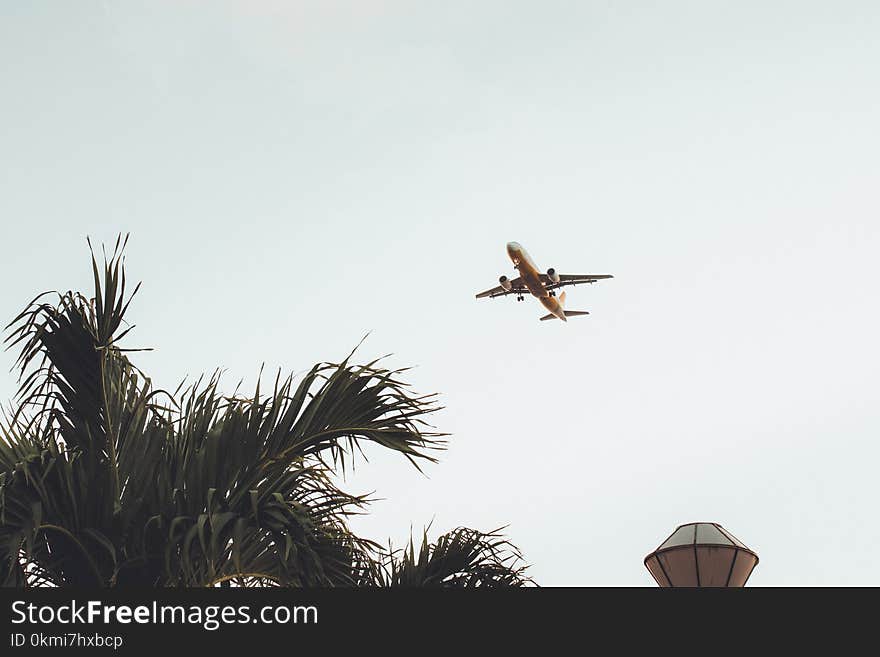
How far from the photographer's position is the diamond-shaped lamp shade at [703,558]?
6992 millimetres

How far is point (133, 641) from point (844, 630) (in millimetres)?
3360

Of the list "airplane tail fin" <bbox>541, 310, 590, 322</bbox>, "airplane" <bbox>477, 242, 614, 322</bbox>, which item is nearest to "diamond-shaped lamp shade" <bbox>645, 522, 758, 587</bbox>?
"airplane" <bbox>477, 242, 614, 322</bbox>

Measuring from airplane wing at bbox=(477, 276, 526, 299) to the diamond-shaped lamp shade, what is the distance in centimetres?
3802

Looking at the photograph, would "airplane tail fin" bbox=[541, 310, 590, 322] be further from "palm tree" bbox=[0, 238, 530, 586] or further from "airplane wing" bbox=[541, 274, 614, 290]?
"palm tree" bbox=[0, 238, 530, 586]

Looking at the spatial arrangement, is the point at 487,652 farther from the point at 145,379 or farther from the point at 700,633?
the point at 145,379

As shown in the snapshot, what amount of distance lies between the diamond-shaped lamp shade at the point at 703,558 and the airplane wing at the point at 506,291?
3802cm

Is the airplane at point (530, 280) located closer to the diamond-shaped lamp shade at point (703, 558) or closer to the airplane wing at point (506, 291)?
the airplane wing at point (506, 291)

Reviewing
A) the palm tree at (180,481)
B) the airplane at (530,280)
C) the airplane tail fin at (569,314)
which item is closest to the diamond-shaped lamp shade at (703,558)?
the palm tree at (180,481)

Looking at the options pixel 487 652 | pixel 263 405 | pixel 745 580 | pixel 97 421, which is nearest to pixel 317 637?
pixel 487 652

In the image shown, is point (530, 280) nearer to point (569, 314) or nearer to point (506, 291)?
point (506, 291)

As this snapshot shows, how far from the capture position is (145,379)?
730 cm

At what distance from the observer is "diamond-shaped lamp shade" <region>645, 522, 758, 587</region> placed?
6992 millimetres

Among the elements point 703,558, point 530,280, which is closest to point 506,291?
point 530,280

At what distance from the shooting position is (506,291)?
1855 inches
